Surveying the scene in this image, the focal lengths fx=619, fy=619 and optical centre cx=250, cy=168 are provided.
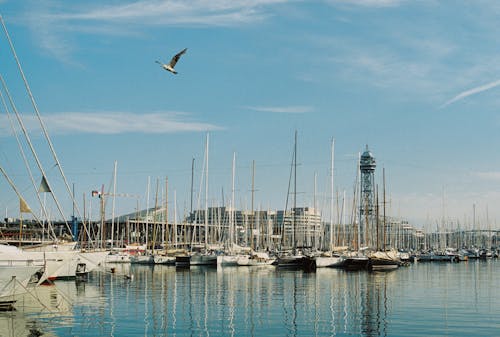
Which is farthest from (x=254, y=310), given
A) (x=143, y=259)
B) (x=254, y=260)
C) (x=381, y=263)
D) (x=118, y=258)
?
(x=118, y=258)

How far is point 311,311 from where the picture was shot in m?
32.5

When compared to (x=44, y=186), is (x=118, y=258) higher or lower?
lower

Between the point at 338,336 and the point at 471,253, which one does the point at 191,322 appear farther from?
the point at 471,253

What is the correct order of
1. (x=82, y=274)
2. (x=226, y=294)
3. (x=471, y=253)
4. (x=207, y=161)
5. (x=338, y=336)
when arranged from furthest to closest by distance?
(x=471, y=253) → (x=207, y=161) → (x=82, y=274) → (x=226, y=294) → (x=338, y=336)

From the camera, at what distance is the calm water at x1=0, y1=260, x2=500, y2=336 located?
26.1 metres

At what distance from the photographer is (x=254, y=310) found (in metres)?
32.7

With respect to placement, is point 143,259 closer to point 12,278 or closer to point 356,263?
point 356,263

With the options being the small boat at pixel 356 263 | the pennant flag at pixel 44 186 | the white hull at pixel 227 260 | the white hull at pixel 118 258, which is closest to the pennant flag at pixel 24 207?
the pennant flag at pixel 44 186

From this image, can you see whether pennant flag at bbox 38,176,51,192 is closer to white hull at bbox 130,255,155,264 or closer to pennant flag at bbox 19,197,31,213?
pennant flag at bbox 19,197,31,213

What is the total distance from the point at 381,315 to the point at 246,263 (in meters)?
51.2

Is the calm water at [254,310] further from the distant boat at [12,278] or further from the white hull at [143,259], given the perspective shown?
the white hull at [143,259]

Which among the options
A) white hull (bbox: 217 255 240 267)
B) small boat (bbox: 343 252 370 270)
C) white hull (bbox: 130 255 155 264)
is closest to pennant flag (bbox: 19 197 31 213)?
white hull (bbox: 217 255 240 267)

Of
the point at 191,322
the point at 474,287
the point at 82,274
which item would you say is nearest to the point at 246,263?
the point at 82,274

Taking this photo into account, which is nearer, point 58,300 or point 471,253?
point 58,300
